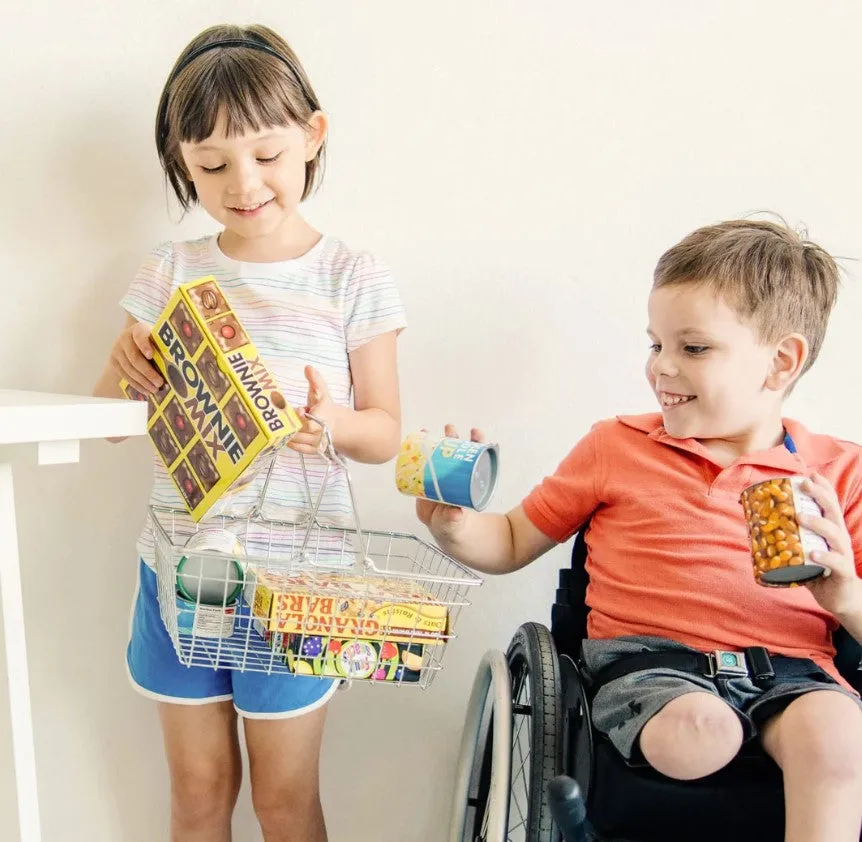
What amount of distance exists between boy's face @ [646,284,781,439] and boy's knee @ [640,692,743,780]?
38 centimetres

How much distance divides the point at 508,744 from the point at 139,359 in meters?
0.60

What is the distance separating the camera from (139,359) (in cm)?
106

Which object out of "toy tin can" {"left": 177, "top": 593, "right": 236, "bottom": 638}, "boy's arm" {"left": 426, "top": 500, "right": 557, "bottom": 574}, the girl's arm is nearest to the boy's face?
"boy's arm" {"left": 426, "top": 500, "right": 557, "bottom": 574}

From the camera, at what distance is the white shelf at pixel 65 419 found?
85cm

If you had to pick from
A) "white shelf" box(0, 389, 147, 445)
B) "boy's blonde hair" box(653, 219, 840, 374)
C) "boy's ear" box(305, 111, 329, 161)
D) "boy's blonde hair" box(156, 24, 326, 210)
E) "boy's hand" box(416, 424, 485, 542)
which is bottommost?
"boy's hand" box(416, 424, 485, 542)

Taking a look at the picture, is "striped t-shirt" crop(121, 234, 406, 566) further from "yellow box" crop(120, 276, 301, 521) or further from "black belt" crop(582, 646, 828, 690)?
"black belt" crop(582, 646, 828, 690)

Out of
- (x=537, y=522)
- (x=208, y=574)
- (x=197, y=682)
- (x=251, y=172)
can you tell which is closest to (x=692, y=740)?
(x=537, y=522)

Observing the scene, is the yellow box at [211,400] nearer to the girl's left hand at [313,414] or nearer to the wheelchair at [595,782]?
the girl's left hand at [313,414]

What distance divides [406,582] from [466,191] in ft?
2.08

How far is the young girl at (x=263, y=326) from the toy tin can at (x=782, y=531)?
491mm

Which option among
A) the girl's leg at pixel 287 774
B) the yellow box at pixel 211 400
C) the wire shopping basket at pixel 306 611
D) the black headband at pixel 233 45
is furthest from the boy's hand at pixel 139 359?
the girl's leg at pixel 287 774

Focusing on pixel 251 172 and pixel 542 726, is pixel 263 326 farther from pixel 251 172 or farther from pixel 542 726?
pixel 542 726

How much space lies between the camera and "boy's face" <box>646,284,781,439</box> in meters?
1.13

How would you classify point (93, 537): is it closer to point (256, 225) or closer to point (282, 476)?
point (282, 476)
